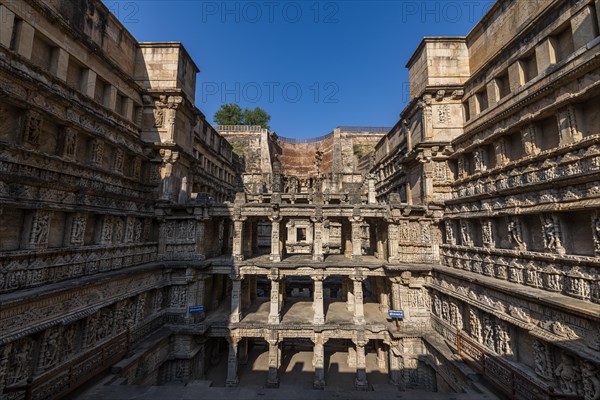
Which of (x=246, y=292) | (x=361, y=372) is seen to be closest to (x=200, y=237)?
(x=246, y=292)

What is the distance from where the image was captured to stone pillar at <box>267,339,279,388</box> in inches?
557

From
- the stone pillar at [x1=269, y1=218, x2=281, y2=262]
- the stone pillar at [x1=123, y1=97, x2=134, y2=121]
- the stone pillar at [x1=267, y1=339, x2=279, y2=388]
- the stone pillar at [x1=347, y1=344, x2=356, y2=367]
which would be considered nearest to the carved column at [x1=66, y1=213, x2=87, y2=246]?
the stone pillar at [x1=123, y1=97, x2=134, y2=121]

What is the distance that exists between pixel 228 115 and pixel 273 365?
1790 inches

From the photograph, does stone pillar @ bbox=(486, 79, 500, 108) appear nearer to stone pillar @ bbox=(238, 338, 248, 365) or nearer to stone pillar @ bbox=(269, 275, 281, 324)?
stone pillar @ bbox=(269, 275, 281, 324)

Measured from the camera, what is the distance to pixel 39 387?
7.21 meters

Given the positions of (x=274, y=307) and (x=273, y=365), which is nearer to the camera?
(x=273, y=365)

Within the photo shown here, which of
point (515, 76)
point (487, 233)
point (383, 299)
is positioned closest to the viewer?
point (515, 76)

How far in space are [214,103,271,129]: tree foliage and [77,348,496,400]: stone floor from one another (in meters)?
41.8

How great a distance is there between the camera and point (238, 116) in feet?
167

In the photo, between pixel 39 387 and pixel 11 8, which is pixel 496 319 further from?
pixel 11 8

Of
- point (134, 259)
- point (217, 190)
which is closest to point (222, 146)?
point (217, 190)

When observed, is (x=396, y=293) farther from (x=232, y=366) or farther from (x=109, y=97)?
(x=109, y=97)

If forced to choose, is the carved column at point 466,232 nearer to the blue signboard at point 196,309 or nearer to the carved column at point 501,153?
the carved column at point 501,153

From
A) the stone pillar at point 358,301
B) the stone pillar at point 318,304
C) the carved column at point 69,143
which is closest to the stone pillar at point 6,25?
the carved column at point 69,143
